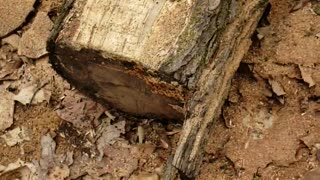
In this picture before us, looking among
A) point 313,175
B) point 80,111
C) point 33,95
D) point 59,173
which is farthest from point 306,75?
point 33,95

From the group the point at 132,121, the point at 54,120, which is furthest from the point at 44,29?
the point at 132,121

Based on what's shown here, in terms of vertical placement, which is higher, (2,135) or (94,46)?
(94,46)

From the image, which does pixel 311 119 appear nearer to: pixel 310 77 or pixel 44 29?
pixel 310 77

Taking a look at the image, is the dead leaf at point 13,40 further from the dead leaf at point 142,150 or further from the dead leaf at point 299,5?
the dead leaf at point 299,5

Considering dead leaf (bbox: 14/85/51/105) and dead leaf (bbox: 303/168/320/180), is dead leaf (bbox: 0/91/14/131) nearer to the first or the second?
dead leaf (bbox: 14/85/51/105)

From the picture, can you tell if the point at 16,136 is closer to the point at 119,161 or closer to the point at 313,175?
the point at 119,161

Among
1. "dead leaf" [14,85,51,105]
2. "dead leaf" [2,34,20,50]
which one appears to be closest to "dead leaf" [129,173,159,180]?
"dead leaf" [14,85,51,105]
